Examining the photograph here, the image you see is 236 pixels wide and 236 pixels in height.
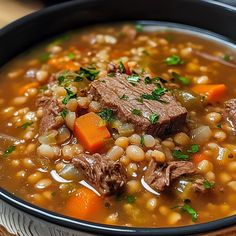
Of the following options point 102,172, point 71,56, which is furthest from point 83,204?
point 71,56

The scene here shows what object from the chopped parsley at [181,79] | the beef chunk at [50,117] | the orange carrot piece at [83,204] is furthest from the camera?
the chopped parsley at [181,79]

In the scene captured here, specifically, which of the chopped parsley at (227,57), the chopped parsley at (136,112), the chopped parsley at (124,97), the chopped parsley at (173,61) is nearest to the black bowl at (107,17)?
the chopped parsley at (227,57)

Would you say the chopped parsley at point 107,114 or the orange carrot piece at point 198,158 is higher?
the chopped parsley at point 107,114

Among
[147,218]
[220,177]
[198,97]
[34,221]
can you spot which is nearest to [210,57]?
[198,97]

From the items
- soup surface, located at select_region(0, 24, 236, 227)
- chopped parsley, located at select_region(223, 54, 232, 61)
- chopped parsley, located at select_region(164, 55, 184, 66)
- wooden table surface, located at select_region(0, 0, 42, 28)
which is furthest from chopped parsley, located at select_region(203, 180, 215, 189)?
wooden table surface, located at select_region(0, 0, 42, 28)

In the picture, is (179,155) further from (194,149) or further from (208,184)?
(208,184)

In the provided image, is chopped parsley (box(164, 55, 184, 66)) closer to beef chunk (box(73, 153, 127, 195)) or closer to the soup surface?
the soup surface

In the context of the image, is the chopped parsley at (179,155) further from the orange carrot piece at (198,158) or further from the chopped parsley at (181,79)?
the chopped parsley at (181,79)
